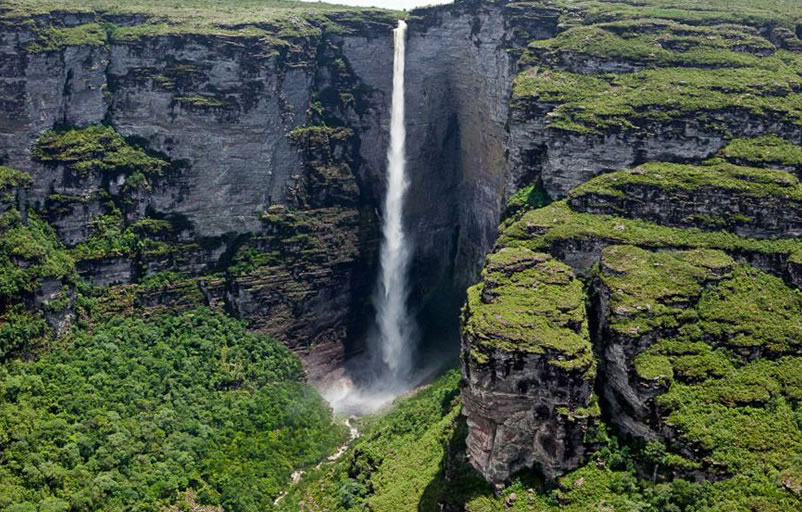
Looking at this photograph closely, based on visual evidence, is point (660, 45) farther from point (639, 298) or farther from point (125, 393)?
point (125, 393)

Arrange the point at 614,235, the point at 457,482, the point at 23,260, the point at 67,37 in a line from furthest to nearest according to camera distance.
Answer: the point at 67,37 < the point at 23,260 < the point at 614,235 < the point at 457,482

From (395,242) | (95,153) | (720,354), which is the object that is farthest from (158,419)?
(720,354)

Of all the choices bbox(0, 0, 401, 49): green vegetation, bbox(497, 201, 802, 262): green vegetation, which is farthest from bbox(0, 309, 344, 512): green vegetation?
bbox(497, 201, 802, 262): green vegetation

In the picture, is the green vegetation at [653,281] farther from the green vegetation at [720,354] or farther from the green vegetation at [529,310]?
the green vegetation at [529,310]

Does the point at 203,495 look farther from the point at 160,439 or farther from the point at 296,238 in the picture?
the point at 296,238

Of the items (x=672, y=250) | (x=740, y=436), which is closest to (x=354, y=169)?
(x=672, y=250)

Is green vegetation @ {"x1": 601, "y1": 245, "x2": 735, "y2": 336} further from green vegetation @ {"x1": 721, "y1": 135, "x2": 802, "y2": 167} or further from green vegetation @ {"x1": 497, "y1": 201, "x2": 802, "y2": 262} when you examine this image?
green vegetation @ {"x1": 721, "y1": 135, "x2": 802, "y2": 167}

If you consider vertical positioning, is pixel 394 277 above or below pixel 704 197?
below
